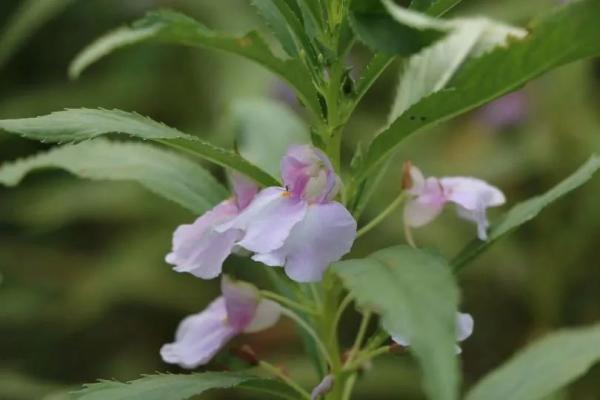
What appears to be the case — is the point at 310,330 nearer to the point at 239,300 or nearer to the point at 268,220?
the point at 239,300

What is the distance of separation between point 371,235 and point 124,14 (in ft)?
3.34

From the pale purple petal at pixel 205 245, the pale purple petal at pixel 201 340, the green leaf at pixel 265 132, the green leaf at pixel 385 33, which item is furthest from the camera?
the green leaf at pixel 265 132

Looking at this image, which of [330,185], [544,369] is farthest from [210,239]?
[544,369]

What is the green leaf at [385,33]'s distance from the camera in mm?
718

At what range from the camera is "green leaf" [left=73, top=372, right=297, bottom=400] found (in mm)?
800

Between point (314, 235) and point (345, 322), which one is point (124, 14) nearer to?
point (345, 322)

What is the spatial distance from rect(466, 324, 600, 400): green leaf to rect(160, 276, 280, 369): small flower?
26cm

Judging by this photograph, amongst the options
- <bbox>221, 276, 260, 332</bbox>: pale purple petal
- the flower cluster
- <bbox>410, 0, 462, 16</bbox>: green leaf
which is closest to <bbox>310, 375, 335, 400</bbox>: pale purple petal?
the flower cluster

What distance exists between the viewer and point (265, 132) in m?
1.26

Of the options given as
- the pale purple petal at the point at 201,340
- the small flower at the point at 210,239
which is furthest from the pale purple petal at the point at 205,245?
the pale purple petal at the point at 201,340

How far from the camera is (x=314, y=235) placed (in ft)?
2.46

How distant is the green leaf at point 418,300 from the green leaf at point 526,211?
0.62 feet

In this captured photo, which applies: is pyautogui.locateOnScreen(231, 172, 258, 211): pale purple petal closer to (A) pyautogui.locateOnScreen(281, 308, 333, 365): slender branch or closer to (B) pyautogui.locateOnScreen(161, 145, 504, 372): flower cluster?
(B) pyautogui.locateOnScreen(161, 145, 504, 372): flower cluster

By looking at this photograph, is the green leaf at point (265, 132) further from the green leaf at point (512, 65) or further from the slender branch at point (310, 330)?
the green leaf at point (512, 65)
